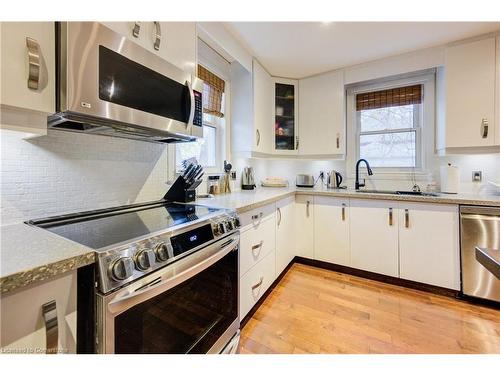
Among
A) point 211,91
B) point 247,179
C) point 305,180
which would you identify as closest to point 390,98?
point 305,180

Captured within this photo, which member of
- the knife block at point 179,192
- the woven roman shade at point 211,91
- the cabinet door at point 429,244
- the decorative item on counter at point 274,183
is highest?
the woven roman shade at point 211,91

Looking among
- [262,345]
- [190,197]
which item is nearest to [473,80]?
[190,197]

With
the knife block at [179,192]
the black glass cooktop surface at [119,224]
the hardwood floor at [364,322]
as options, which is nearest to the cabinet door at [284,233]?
the hardwood floor at [364,322]

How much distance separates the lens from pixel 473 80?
80.4 inches

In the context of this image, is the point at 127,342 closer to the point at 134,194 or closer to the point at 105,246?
the point at 105,246

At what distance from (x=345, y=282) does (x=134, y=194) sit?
2.06 metres

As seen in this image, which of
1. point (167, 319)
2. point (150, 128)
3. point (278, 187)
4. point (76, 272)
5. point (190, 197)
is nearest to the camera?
point (76, 272)

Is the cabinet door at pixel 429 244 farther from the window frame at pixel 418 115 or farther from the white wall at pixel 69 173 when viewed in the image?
the white wall at pixel 69 173

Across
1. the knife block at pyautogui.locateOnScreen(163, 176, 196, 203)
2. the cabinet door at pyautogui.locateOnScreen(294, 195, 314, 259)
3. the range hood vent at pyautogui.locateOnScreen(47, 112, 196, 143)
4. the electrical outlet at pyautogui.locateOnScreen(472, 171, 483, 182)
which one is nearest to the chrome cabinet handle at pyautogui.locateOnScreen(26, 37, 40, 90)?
the range hood vent at pyautogui.locateOnScreen(47, 112, 196, 143)

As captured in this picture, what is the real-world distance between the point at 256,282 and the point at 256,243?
0.98ft

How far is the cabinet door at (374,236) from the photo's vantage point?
2.18 metres

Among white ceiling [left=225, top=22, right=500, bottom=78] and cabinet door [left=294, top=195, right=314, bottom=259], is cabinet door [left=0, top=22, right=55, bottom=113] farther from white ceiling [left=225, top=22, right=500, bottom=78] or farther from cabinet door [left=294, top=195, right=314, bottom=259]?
cabinet door [left=294, top=195, right=314, bottom=259]

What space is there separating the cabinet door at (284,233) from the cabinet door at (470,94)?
1606 mm

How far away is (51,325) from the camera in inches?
23.4
